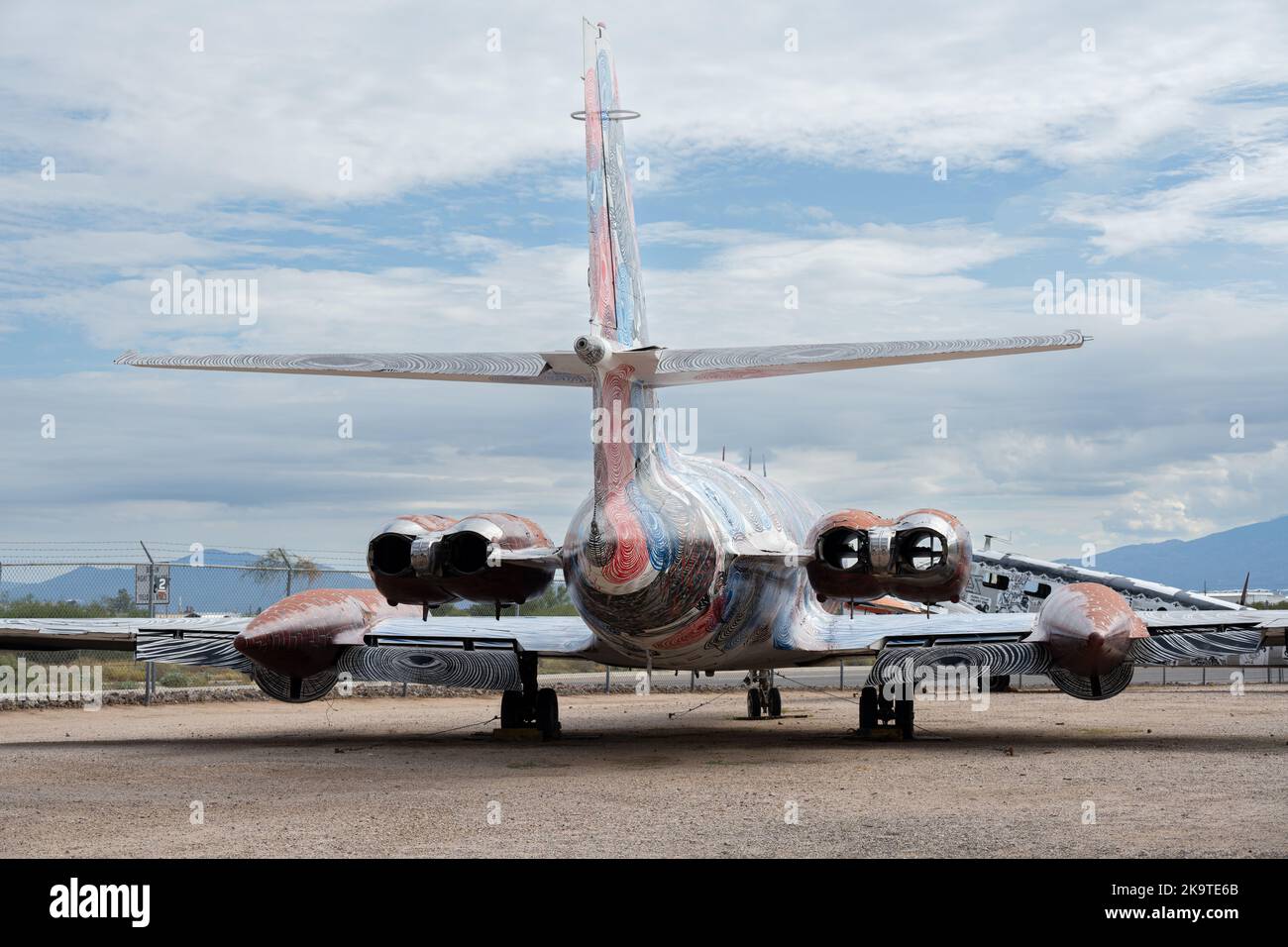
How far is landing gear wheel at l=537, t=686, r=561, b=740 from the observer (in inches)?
796

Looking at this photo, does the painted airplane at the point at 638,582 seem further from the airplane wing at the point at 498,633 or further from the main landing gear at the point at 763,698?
the main landing gear at the point at 763,698

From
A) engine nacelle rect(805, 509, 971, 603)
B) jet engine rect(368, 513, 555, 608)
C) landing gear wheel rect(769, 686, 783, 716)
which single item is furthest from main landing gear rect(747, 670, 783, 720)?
jet engine rect(368, 513, 555, 608)

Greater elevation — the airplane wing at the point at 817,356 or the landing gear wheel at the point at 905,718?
the airplane wing at the point at 817,356

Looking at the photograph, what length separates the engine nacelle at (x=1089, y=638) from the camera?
17828mm

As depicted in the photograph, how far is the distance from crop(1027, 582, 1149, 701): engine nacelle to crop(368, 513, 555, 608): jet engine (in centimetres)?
633

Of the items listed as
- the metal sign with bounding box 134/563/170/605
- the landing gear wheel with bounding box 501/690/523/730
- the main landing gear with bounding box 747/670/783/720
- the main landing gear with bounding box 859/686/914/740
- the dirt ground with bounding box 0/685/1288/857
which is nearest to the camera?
the dirt ground with bounding box 0/685/1288/857

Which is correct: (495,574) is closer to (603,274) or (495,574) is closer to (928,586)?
(603,274)

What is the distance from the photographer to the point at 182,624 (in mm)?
20234

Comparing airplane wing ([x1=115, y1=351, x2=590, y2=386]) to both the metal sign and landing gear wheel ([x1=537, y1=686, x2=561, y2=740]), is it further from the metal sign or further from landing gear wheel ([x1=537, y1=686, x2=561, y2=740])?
the metal sign

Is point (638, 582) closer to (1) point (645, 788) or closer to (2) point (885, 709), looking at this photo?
(1) point (645, 788)

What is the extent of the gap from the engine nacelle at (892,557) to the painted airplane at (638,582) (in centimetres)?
3

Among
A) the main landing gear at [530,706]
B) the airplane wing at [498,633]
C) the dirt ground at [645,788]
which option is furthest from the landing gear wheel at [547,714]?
the airplane wing at [498,633]

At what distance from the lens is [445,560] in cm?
1711

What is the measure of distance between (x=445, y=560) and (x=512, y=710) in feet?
14.6
